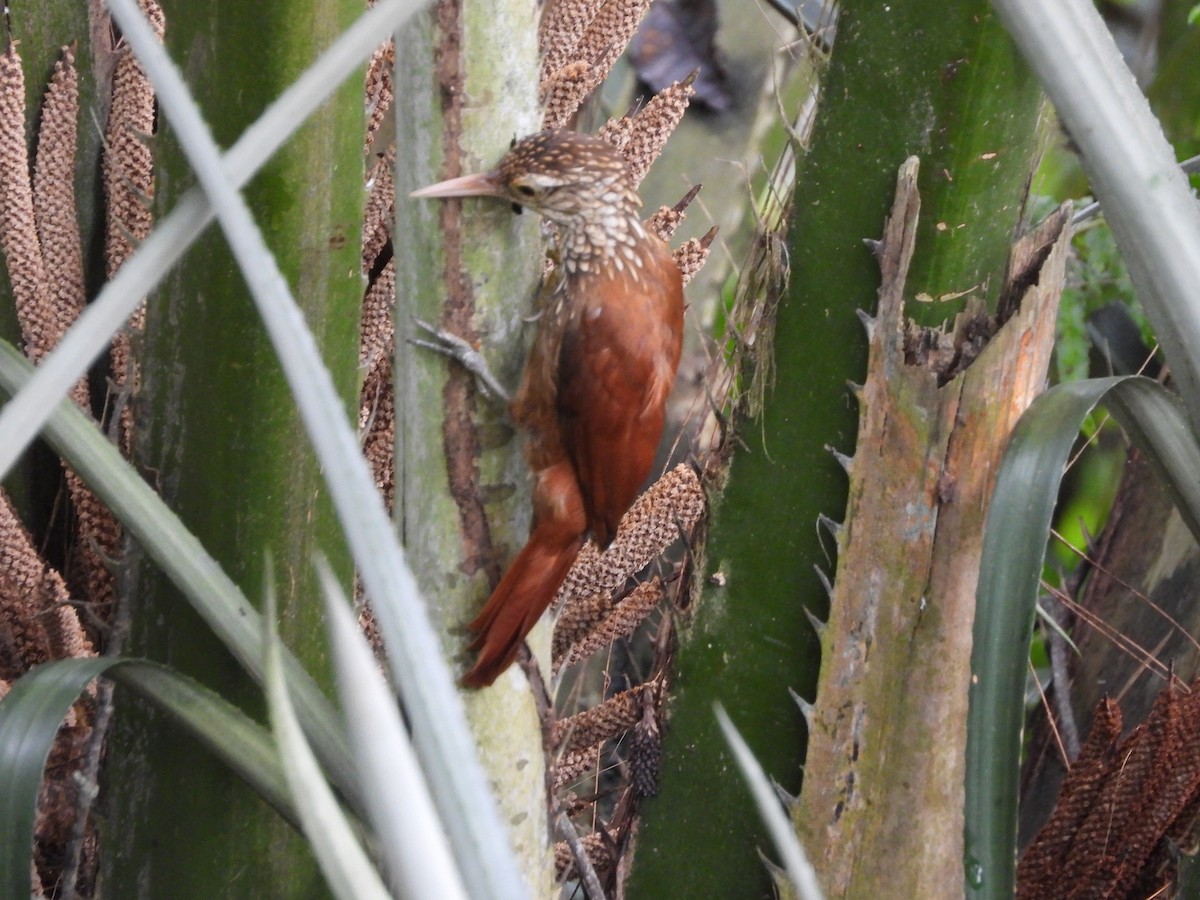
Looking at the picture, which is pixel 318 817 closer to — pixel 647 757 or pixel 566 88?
Result: pixel 647 757

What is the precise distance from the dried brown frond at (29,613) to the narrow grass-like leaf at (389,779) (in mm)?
685

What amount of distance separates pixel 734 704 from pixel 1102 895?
435 mm

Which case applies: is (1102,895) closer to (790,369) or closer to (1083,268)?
(790,369)

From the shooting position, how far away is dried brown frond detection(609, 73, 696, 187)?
3.55ft

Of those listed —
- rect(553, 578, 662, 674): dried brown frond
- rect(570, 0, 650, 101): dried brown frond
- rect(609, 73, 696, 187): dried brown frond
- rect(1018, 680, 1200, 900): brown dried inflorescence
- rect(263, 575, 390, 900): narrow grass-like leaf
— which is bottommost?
rect(1018, 680, 1200, 900): brown dried inflorescence

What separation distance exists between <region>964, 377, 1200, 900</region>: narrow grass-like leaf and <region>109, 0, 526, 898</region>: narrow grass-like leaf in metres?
0.41

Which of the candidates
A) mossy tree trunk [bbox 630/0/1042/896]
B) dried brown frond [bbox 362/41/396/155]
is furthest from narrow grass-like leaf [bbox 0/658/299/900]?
dried brown frond [bbox 362/41/396/155]

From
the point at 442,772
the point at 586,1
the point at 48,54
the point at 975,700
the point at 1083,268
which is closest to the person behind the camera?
the point at 442,772

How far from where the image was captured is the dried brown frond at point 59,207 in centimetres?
91

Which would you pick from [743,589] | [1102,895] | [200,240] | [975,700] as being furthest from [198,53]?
[1102,895]

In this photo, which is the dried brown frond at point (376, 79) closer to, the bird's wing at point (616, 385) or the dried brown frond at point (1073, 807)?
the bird's wing at point (616, 385)

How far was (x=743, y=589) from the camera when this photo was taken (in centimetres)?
81

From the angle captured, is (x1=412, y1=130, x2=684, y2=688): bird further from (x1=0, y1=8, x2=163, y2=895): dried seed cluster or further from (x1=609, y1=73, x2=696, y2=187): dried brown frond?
(x1=0, y1=8, x2=163, y2=895): dried seed cluster

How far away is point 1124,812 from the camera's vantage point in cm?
101
